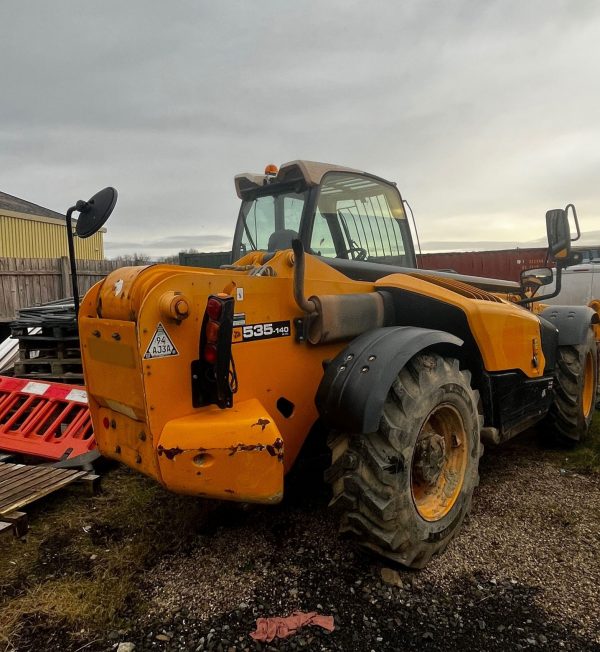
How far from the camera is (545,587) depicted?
2.68 meters

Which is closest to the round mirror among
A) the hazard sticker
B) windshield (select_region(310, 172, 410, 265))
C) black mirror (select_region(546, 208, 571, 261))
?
the hazard sticker

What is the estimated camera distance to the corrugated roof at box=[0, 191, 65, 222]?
69.2ft

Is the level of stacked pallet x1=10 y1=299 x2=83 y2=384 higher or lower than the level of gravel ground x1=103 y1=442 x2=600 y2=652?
higher

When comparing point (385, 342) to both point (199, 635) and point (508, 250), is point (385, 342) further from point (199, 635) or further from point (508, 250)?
point (508, 250)

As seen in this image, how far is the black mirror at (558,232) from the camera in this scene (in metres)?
4.22

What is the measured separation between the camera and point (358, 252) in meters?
4.04

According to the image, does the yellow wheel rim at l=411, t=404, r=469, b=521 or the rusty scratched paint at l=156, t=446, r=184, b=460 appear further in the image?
the yellow wheel rim at l=411, t=404, r=469, b=521

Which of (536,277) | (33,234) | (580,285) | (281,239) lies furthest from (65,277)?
(580,285)

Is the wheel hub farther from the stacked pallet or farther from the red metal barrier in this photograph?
the stacked pallet

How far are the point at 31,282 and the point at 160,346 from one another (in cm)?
1109

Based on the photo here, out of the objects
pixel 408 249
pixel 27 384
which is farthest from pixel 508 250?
pixel 27 384

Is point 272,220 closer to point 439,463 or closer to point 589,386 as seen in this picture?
point 439,463

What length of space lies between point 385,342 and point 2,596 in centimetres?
230

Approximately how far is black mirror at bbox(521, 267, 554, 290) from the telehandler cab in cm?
166
